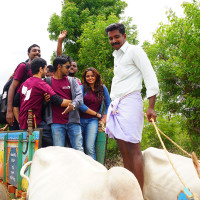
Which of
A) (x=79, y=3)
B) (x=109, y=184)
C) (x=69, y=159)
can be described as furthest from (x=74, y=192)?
(x=79, y=3)

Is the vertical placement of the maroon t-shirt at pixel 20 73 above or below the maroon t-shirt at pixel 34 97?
above

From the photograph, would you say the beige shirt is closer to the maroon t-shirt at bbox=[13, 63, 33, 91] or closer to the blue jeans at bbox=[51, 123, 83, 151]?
the blue jeans at bbox=[51, 123, 83, 151]

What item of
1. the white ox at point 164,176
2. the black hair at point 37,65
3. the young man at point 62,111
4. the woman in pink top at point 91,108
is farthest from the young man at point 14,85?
the white ox at point 164,176

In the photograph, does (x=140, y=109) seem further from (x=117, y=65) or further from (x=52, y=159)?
(x=52, y=159)

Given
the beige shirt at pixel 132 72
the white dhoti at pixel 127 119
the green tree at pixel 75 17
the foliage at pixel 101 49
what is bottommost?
the white dhoti at pixel 127 119

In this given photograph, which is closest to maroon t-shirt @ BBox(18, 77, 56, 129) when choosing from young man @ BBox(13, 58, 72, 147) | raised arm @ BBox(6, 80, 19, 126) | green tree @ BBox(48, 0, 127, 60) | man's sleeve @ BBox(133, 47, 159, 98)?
young man @ BBox(13, 58, 72, 147)

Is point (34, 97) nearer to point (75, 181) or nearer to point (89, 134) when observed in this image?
point (89, 134)

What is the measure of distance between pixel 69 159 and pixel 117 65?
133cm

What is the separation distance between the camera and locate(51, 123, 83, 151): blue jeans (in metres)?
3.47

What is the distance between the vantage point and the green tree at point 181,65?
548 cm

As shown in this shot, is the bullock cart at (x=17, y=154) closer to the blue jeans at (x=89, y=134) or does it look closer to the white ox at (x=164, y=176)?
the blue jeans at (x=89, y=134)

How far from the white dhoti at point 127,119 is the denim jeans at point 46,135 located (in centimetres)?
112

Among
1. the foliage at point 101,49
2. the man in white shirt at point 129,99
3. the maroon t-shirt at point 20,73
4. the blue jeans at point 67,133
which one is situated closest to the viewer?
the man in white shirt at point 129,99

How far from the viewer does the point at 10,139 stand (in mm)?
3725
